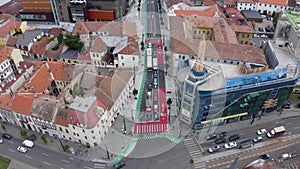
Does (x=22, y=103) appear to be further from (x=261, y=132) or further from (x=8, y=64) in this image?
(x=261, y=132)

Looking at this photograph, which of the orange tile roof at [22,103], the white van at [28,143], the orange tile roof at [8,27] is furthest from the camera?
the orange tile roof at [8,27]

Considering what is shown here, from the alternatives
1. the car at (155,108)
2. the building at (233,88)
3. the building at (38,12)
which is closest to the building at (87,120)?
the car at (155,108)

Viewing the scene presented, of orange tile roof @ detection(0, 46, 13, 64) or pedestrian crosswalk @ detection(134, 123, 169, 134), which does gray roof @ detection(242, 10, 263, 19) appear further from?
orange tile roof @ detection(0, 46, 13, 64)

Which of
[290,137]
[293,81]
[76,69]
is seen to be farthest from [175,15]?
[290,137]

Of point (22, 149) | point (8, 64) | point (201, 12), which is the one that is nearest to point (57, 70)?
point (8, 64)

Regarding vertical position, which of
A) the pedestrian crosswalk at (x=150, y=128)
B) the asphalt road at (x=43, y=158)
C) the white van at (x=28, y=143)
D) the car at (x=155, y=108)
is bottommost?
the asphalt road at (x=43, y=158)

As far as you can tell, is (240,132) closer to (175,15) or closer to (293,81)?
(293,81)

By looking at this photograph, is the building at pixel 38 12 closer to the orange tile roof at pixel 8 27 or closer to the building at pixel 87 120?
the orange tile roof at pixel 8 27
